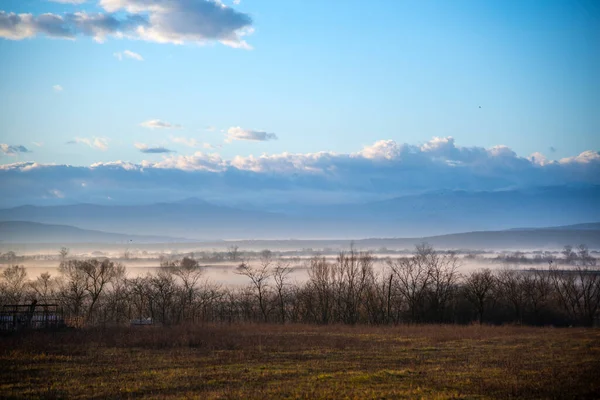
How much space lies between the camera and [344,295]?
8275cm

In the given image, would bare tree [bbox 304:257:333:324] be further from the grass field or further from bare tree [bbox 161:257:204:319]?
the grass field

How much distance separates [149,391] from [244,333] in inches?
A: 927

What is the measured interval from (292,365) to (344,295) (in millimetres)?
54907

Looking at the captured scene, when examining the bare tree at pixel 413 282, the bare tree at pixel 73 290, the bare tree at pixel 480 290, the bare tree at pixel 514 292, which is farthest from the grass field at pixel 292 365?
the bare tree at pixel 73 290

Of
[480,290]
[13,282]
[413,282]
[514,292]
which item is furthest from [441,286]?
[13,282]

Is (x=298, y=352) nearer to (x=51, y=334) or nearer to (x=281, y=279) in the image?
(x=51, y=334)

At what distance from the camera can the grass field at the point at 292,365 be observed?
2183cm

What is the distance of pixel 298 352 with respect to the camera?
111 ft

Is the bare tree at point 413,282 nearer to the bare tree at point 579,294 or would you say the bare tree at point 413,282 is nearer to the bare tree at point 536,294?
the bare tree at point 536,294

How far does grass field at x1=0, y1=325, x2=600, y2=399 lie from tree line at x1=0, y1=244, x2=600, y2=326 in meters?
29.8

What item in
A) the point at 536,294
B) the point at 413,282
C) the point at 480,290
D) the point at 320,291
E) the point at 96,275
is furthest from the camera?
the point at 96,275

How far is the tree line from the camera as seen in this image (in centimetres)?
7200

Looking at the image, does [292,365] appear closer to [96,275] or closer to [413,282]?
[413,282]

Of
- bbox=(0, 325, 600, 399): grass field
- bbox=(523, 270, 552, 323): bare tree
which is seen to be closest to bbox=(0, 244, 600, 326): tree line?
bbox=(523, 270, 552, 323): bare tree
